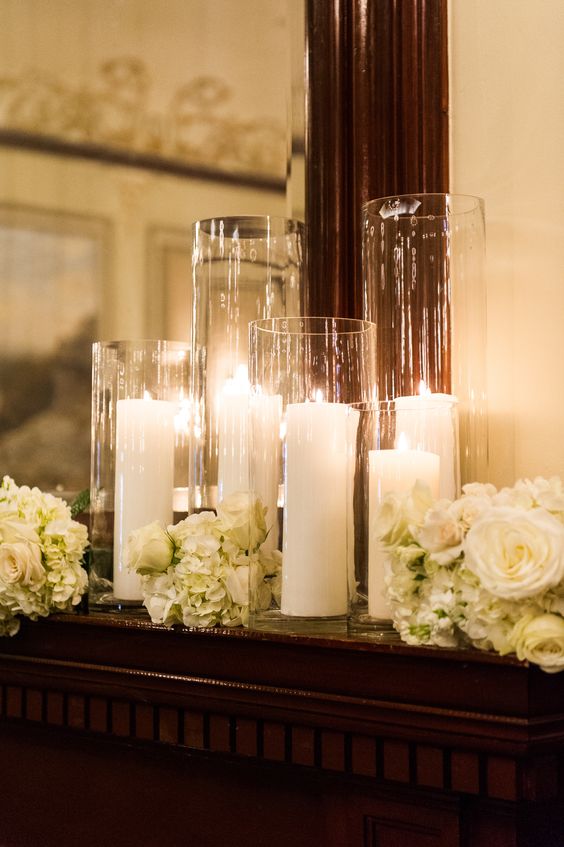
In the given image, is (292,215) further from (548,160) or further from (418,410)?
(418,410)

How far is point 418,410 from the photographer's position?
2.60ft

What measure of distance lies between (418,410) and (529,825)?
0.95 ft

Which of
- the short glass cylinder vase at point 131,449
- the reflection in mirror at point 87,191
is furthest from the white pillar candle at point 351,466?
the reflection in mirror at point 87,191

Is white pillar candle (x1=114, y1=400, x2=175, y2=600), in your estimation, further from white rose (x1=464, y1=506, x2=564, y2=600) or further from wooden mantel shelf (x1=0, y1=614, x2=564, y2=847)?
white rose (x1=464, y1=506, x2=564, y2=600)

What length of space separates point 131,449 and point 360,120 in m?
0.39

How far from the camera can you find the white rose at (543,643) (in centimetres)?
64

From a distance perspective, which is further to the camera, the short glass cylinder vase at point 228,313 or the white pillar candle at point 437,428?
the short glass cylinder vase at point 228,313

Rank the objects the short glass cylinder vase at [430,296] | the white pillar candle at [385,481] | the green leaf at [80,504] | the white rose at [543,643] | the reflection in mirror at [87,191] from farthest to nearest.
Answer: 1. the reflection in mirror at [87,191]
2. the green leaf at [80,504]
3. the short glass cylinder vase at [430,296]
4. the white pillar candle at [385,481]
5. the white rose at [543,643]

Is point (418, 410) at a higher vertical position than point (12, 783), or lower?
higher

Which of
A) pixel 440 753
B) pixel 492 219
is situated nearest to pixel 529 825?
pixel 440 753

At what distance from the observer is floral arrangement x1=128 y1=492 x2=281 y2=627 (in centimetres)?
85

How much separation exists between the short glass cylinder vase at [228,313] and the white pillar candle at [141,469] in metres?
0.04

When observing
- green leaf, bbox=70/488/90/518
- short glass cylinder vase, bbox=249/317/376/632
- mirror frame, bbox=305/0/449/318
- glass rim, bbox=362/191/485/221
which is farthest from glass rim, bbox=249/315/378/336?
green leaf, bbox=70/488/90/518

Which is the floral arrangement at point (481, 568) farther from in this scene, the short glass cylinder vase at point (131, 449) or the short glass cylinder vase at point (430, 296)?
the short glass cylinder vase at point (131, 449)
